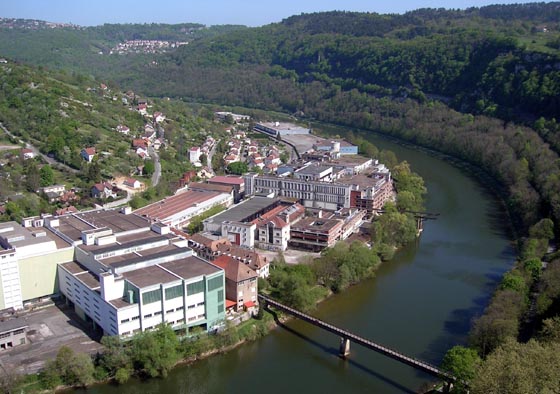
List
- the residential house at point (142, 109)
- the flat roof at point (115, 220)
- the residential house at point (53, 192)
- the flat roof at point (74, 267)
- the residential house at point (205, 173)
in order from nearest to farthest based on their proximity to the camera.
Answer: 1. the flat roof at point (74, 267)
2. the flat roof at point (115, 220)
3. the residential house at point (53, 192)
4. the residential house at point (205, 173)
5. the residential house at point (142, 109)

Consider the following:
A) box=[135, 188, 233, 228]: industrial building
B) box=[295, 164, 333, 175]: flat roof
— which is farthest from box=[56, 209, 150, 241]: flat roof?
box=[295, 164, 333, 175]: flat roof

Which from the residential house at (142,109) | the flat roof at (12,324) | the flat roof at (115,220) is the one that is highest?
the residential house at (142,109)

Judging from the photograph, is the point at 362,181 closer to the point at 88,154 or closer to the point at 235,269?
the point at 235,269

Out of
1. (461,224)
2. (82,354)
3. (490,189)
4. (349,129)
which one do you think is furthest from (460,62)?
(82,354)

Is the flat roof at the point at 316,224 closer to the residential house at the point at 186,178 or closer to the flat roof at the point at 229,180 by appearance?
the flat roof at the point at 229,180

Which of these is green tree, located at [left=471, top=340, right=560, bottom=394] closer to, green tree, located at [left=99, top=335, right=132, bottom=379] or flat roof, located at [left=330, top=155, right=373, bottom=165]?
green tree, located at [left=99, top=335, right=132, bottom=379]

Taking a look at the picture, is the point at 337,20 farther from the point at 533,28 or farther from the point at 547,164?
the point at 547,164

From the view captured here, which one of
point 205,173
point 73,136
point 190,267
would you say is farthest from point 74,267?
point 73,136

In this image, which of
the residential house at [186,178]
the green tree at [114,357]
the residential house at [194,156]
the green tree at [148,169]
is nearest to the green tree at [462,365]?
→ the green tree at [114,357]
